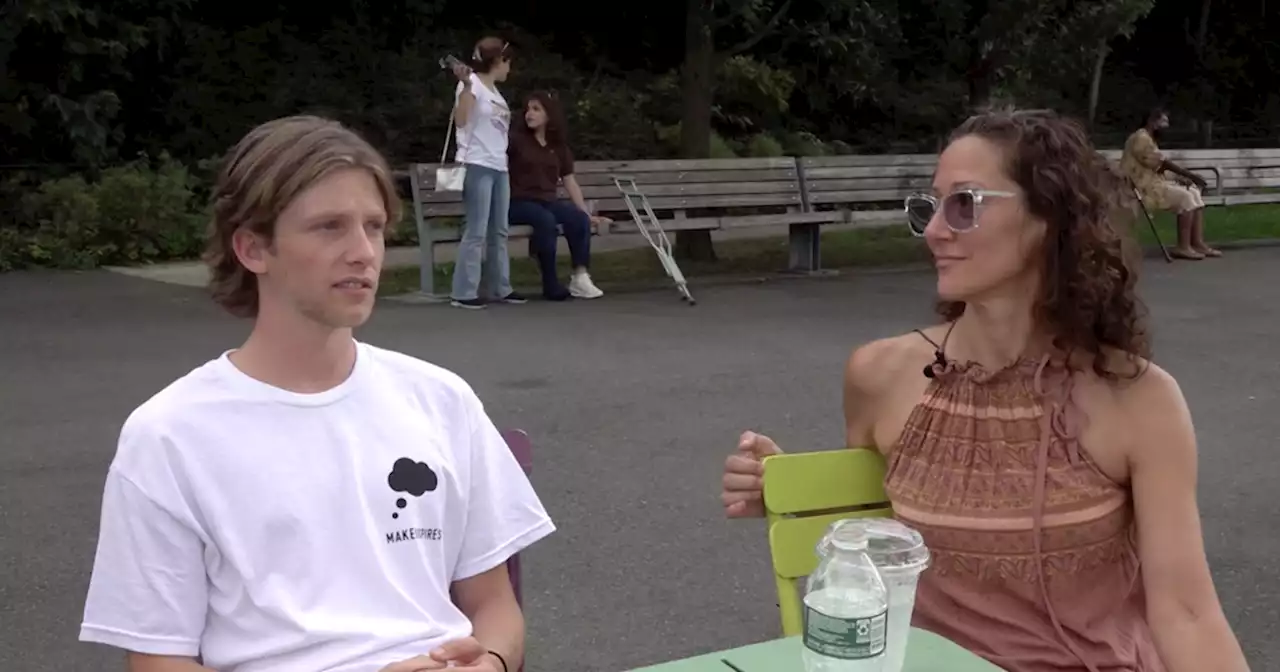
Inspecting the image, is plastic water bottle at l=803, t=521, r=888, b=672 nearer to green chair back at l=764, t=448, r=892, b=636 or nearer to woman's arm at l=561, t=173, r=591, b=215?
green chair back at l=764, t=448, r=892, b=636

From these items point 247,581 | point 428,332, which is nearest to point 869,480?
point 247,581

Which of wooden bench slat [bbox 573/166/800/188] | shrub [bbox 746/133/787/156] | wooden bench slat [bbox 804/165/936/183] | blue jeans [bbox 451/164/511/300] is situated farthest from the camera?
shrub [bbox 746/133/787/156]

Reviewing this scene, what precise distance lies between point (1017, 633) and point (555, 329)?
7.03 meters

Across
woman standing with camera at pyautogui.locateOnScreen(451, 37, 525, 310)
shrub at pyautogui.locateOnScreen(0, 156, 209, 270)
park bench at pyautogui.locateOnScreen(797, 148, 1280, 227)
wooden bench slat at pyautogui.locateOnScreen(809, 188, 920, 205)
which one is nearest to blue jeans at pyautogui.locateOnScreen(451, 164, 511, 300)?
woman standing with camera at pyautogui.locateOnScreen(451, 37, 525, 310)

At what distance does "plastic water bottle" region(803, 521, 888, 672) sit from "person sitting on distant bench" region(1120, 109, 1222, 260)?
12.8 m

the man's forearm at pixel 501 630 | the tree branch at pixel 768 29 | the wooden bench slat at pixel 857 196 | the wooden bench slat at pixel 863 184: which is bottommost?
the wooden bench slat at pixel 857 196

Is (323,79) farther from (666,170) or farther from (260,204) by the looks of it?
(260,204)

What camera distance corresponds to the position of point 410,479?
7.78 ft

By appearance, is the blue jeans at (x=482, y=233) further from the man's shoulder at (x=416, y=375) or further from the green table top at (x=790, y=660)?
the green table top at (x=790, y=660)

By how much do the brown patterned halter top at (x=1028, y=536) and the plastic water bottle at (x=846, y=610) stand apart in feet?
1.50

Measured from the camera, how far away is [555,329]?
9461 mm

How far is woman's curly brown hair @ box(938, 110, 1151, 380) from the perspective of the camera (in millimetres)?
2566

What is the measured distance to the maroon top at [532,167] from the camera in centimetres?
1084

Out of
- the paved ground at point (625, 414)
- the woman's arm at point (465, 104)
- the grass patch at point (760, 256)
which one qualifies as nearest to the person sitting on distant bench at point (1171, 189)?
the grass patch at point (760, 256)
